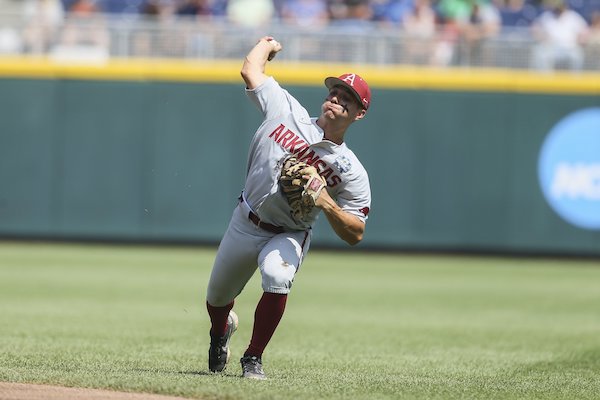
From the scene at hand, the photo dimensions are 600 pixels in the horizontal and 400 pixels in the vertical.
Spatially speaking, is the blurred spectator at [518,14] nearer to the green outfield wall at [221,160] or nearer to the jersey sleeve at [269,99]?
the green outfield wall at [221,160]

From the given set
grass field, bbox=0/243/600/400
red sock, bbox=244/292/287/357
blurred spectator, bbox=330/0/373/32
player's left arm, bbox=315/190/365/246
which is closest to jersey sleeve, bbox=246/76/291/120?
player's left arm, bbox=315/190/365/246

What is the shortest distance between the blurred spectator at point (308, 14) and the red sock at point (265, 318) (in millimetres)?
11106

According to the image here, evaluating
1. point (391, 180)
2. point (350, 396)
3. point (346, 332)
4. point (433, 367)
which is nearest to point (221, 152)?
point (391, 180)

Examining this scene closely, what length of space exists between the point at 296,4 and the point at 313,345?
941cm

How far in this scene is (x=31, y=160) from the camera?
16703 mm

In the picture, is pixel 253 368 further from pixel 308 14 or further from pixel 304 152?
pixel 308 14

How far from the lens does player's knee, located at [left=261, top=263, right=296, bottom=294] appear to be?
6156mm

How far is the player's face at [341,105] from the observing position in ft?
20.7

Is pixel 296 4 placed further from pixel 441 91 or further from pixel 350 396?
pixel 350 396

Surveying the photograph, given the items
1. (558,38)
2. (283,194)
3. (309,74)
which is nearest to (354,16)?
(309,74)

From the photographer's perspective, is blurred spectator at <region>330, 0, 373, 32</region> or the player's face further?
blurred spectator at <region>330, 0, 373, 32</region>

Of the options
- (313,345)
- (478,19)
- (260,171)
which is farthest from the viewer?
(478,19)

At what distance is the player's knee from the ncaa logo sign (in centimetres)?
1110

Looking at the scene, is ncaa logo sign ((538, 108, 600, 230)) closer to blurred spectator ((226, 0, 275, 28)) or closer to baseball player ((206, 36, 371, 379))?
blurred spectator ((226, 0, 275, 28))
